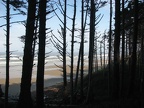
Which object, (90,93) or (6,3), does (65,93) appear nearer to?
(90,93)

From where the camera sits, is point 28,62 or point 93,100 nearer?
point 28,62

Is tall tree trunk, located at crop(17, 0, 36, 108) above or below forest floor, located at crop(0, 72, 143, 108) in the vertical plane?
above

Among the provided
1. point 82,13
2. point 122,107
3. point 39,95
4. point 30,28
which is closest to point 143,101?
point 122,107

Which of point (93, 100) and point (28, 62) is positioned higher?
point (28, 62)

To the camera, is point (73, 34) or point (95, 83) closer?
point (73, 34)

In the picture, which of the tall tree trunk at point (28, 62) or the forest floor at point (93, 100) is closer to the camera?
the forest floor at point (93, 100)

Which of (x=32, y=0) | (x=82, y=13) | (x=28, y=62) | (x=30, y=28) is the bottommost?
(x=28, y=62)

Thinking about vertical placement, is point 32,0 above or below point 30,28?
above

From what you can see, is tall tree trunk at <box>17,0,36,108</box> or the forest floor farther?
tall tree trunk at <box>17,0,36,108</box>

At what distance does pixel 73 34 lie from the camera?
20.8m

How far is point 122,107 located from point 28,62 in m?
4.50

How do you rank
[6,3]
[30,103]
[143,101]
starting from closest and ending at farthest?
[143,101]
[30,103]
[6,3]

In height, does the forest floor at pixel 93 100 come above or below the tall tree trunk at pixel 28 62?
below

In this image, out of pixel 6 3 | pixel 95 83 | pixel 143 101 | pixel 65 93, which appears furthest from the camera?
pixel 95 83
